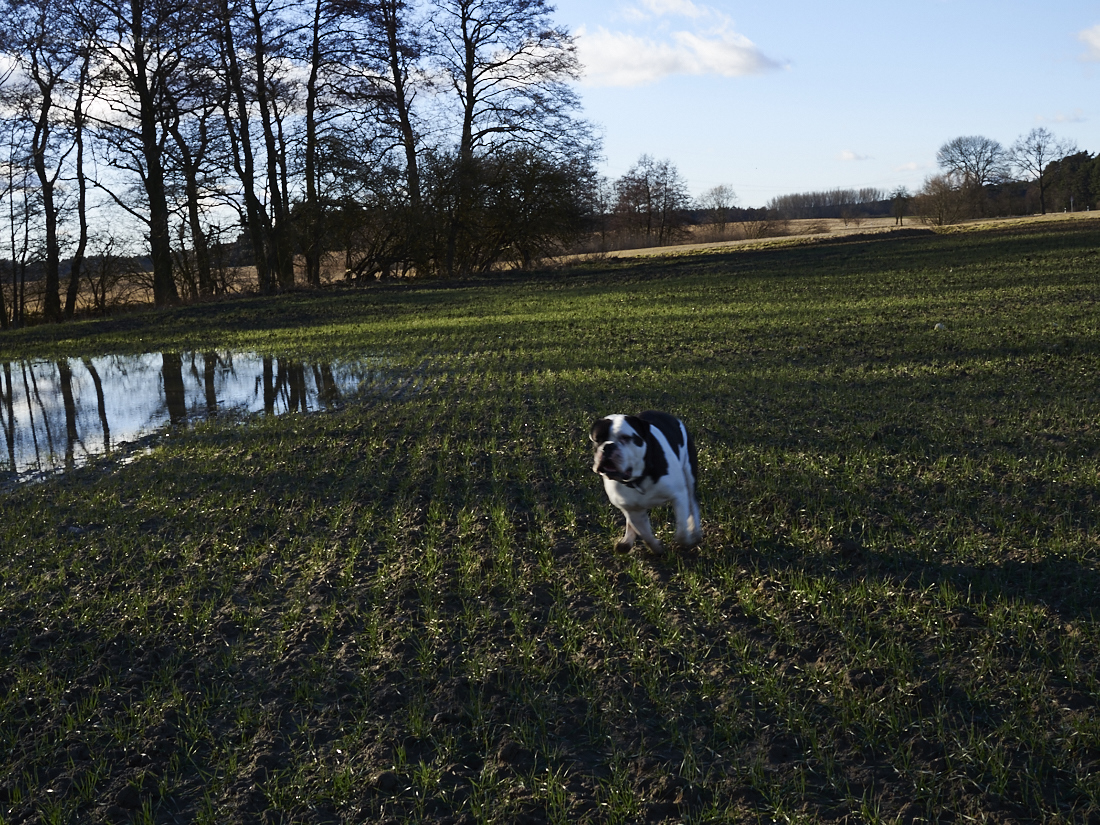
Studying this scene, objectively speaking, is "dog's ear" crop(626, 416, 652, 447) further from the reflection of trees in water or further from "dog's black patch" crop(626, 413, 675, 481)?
the reflection of trees in water

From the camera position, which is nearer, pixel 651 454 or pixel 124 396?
pixel 651 454

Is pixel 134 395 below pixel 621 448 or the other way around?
below

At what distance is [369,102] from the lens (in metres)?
38.6

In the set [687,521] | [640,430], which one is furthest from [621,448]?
[687,521]

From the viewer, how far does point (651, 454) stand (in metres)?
5.64

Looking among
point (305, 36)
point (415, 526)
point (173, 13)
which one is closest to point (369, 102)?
point (305, 36)

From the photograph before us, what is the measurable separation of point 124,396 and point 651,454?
13569 mm

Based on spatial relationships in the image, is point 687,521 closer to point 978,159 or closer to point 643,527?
point 643,527

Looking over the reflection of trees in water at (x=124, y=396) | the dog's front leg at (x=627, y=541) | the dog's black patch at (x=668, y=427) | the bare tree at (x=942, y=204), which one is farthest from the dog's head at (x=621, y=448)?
the bare tree at (x=942, y=204)

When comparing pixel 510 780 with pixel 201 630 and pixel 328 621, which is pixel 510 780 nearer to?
pixel 328 621

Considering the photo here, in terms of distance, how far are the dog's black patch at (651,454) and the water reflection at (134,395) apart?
822cm

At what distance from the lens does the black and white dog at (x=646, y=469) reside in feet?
18.0

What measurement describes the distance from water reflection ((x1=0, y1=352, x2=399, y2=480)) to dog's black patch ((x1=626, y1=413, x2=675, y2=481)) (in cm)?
822

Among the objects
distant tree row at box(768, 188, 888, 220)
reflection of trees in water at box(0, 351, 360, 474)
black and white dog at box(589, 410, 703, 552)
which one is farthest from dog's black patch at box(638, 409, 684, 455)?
distant tree row at box(768, 188, 888, 220)
